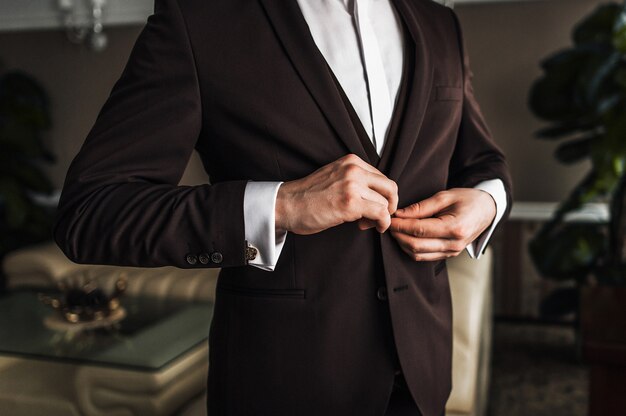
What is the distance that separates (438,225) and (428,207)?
0.04m

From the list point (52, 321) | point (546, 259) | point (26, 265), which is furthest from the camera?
point (26, 265)

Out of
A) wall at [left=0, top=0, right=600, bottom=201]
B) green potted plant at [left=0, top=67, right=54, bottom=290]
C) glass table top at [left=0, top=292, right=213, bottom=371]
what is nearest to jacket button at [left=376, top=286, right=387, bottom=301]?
glass table top at [left=0, top=292, right=213, bottom=371]

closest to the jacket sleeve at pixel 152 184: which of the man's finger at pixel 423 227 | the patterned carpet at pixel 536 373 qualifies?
the man's finger at pixel 423 227

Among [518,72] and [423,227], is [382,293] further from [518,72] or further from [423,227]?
[518,72]

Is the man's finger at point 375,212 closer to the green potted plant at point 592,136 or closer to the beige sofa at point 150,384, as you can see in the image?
the beige sofa at point 150,384

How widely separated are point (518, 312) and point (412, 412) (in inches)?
135

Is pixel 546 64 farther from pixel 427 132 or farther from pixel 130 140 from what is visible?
pixel 130 140

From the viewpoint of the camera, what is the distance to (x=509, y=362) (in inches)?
144

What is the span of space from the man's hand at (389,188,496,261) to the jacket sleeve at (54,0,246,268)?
10.5 inches

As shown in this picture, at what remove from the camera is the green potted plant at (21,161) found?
446 centimetres

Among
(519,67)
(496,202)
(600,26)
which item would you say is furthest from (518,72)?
(496,202)

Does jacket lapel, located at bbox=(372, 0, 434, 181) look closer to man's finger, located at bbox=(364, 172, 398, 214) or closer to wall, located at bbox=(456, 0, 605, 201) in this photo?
man's finger, located at bbox=(364, 172, 398, 214)

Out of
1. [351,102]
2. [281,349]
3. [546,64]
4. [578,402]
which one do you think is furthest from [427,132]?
[546,64]

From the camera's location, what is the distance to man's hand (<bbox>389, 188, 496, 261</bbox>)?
101cm
